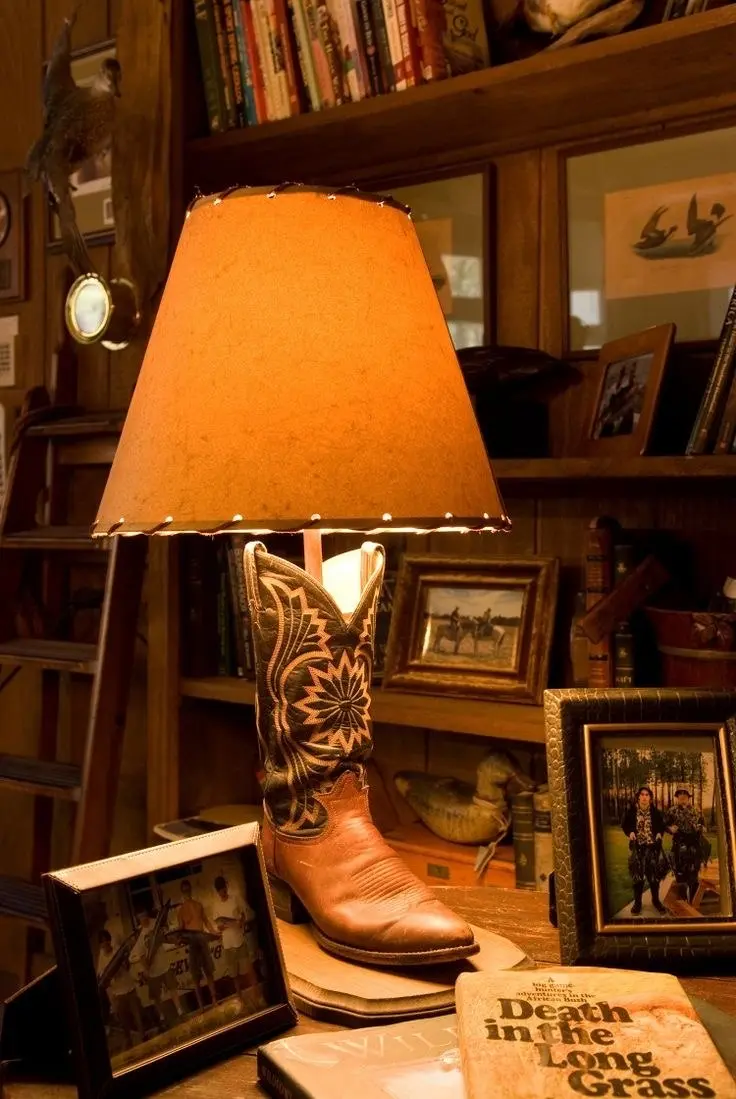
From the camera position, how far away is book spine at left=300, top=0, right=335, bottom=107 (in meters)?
1.63

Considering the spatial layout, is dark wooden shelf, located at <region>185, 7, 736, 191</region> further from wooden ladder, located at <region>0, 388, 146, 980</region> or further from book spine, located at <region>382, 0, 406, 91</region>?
wooden ladder, located at <region>0, 388, 146, 980</region>

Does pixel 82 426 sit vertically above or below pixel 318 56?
below

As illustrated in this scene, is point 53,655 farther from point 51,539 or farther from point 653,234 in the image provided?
point 653,234

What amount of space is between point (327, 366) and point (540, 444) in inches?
34.4

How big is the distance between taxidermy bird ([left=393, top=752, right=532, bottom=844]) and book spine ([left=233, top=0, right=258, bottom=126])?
43.8 inches

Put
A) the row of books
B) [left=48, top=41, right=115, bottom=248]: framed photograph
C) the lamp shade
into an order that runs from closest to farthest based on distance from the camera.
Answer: the lamp shade, the row of books, [left=48, top=41, right=115, bottom=248]: framed photograph

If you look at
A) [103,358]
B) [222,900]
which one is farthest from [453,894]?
[103,358]

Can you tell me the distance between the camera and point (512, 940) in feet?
3.40

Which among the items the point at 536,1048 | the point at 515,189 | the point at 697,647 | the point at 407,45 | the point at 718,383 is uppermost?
the point at 407,45

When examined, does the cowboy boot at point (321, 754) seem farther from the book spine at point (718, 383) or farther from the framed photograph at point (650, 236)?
the framed photograph at point (650, 236)

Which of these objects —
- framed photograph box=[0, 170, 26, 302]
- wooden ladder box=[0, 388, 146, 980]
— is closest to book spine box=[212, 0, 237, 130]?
wooden ladder box=[0, 388, 146, 980]

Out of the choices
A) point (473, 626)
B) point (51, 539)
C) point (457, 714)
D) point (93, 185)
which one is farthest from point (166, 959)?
point (93, 185)

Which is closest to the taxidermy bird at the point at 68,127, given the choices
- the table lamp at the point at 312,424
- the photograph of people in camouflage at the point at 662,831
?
→ the table lamp at the point at 312,424

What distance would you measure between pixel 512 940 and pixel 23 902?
955 millimetres
